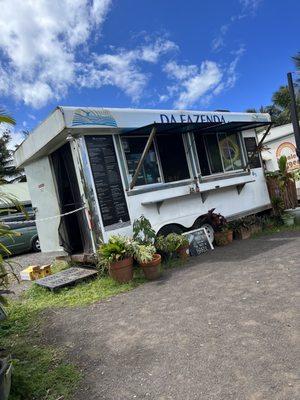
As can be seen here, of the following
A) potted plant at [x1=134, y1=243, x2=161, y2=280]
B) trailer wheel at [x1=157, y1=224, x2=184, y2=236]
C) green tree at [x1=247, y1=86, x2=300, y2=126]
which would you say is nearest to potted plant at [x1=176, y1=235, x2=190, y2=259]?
trailer wheel at [x1=157, y1=224, x2=184, y2=236]

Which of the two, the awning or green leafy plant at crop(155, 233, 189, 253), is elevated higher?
the awning

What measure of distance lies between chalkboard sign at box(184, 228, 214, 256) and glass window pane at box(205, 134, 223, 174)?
1.77 metres

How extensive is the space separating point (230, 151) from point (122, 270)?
16.2ft

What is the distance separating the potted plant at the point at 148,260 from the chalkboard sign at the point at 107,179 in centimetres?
80

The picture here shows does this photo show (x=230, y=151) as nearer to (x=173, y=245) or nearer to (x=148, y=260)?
(x=173, y=245)

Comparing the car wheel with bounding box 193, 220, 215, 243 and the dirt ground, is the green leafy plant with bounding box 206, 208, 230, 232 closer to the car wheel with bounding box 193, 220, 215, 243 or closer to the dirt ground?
the car wheel with bounding box 193, 220, 215, 243

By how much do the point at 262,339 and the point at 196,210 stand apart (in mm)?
4838

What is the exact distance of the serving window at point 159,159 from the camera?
716cm

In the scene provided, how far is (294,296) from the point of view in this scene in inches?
164

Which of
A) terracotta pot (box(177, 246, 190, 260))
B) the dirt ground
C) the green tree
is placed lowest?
the dirt ground

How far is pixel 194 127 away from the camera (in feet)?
25.7

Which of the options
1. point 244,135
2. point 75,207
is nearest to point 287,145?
point 244,135

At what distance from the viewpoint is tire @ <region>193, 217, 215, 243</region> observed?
8.09 m

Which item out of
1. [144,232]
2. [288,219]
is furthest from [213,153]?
[144,232]
